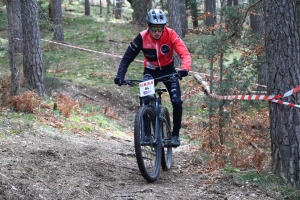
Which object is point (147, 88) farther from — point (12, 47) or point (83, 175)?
point (12, 47)

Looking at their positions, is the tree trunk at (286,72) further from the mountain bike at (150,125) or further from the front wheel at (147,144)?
the front wheel at (147,144)

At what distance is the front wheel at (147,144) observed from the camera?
16.3ft

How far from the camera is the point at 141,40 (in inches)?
228

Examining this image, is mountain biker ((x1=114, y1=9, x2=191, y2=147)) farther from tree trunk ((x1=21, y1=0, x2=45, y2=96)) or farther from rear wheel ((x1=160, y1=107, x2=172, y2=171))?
tree trunk ((x1=21, y1=0, x2=45, y2=96))

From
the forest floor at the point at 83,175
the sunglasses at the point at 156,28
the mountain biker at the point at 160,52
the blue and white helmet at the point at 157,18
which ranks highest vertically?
the blue and white helmet at the point at 157,18

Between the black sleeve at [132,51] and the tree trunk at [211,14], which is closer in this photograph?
the black sleeve at [132,51]

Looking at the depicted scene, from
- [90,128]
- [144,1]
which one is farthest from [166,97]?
[144,1]

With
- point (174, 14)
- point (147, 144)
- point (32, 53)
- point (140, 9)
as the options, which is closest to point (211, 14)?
point (147, 144)

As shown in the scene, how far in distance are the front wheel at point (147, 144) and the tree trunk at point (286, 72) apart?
64.8 inches

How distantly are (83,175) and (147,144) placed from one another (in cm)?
93

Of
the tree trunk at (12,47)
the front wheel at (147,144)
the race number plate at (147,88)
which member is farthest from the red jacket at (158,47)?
the tree trunk at (12,47)

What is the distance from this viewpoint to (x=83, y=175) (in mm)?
5211

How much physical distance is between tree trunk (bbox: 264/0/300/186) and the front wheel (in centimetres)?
165

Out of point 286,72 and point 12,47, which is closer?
point 286,72
